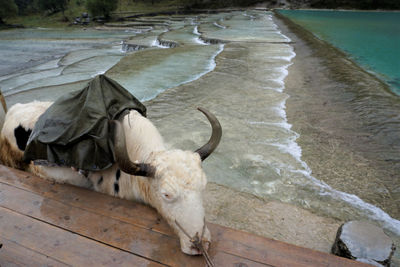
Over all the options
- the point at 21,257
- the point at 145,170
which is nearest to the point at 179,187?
the point at 145,170

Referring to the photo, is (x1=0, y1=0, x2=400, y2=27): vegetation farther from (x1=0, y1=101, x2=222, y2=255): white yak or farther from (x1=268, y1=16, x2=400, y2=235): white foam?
(x1=268, y1=16, x2=400, y2=235): white foam

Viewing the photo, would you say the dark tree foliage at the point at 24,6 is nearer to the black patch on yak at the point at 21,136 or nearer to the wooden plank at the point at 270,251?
the black patch on yak at the point at 21,136

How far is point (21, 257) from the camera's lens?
7.19 feet

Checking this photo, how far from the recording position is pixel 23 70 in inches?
598

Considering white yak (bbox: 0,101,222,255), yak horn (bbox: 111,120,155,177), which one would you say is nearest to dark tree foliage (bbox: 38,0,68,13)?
white yak (bbox: 0,101,222,255)

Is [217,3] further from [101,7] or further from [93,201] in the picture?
[93,201]

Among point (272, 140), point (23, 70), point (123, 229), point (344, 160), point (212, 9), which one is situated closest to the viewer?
point (123, 229)

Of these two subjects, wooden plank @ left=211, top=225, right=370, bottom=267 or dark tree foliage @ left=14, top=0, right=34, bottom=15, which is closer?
wooden plank @ left=211, top=225, right=370, bottom=267

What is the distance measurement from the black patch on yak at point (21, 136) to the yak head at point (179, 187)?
211 cm

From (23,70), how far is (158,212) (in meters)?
16.3

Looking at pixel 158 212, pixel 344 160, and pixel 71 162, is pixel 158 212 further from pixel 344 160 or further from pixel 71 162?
pixel 344 160

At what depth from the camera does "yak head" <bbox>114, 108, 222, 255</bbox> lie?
7.14ft

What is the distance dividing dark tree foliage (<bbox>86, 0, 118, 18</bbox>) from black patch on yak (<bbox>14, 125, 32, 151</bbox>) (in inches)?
1863

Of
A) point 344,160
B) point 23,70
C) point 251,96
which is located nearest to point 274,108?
point 251,96
